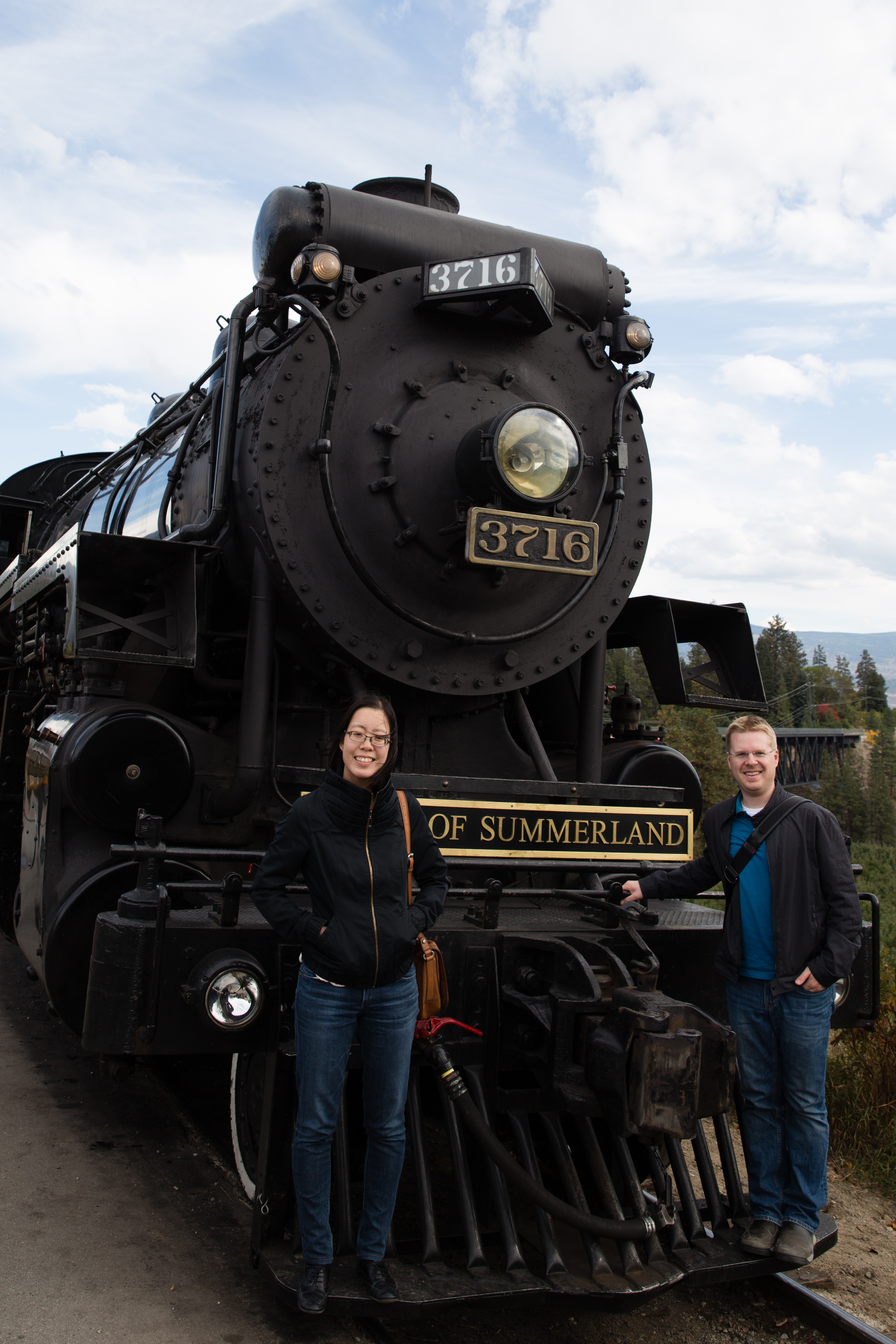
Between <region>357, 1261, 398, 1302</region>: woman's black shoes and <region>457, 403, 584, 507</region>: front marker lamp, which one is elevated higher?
<region>457, 403, 584, 507</region>: front marker lamp

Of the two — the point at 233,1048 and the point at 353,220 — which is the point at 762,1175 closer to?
the point at 233,1048

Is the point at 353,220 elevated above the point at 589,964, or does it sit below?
above

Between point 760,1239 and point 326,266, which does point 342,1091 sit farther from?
point 326,266

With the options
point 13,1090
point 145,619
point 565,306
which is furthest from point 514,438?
point 13,1090

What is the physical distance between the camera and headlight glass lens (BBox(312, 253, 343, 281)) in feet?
11.3

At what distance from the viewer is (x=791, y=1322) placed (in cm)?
288

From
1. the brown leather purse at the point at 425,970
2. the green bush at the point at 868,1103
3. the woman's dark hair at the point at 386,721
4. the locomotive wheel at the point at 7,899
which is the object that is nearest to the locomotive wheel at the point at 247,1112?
the brown leather purse at the point at 425,970

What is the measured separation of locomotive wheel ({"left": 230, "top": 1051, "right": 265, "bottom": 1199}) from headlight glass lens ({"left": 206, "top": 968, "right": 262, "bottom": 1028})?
404mm

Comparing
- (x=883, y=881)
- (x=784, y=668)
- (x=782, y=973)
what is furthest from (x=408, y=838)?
(x=784, y=668)

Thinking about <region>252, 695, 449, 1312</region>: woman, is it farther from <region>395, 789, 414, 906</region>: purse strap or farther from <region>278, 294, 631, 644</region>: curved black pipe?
<region>278, 294, 631, 644</region>: curved black pipe

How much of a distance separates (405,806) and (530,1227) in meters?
1.74

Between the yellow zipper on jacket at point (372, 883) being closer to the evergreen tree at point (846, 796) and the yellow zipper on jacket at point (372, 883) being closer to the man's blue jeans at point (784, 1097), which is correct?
the man's blue jeans at point (784, 1097)

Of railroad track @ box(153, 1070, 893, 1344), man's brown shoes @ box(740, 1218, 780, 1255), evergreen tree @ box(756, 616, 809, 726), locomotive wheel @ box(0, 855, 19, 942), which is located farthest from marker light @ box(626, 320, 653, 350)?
evergreen tree @ box(756, 616, 809, 726)

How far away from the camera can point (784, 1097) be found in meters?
2.88
